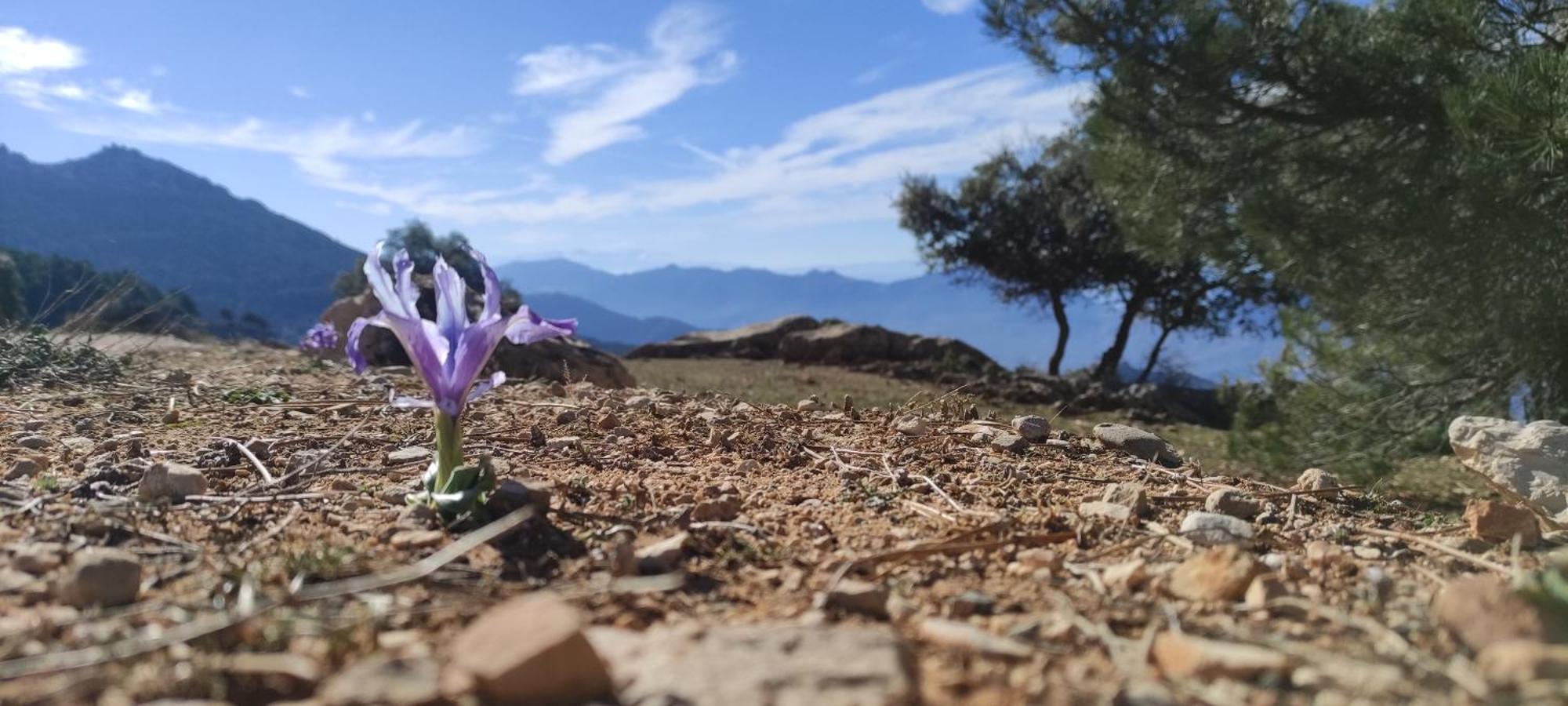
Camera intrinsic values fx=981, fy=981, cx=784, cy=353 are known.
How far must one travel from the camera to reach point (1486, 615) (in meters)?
1.36

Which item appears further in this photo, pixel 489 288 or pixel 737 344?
pixel 737 344

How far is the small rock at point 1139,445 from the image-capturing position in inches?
137

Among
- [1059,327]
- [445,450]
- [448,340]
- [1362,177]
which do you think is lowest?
[445,450]

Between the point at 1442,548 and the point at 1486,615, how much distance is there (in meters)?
0.81

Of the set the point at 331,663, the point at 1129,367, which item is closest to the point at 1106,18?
the point at 331,663

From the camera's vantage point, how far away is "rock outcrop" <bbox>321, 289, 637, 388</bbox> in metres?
8.44

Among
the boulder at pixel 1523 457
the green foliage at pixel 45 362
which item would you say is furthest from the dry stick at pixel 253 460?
the boulder at pixel 1523 457

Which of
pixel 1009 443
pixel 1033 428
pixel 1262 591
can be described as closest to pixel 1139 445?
pixel 1033 428

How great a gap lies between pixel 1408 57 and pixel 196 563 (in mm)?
7108

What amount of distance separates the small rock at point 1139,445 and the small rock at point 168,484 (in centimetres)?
283

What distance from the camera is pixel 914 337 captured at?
754 inches

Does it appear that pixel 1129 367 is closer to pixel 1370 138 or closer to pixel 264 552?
pixel 1370 138

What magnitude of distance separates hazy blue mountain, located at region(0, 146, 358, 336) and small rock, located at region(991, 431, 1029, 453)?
100219 millimetres

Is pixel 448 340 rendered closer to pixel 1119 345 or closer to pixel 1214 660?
pixel 1214 660
